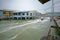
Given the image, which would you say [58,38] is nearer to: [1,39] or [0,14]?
[1,39]

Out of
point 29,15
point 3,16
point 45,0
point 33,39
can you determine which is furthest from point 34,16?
point 45,0

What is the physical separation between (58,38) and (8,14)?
1922cm

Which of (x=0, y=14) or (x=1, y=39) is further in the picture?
(x=0, y=14)

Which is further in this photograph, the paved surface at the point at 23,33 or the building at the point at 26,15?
the building at the point at 26,15

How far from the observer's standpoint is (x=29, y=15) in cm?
2700

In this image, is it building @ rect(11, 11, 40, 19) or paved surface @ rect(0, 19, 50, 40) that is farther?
building @ rect(11, 11, 40, 19)

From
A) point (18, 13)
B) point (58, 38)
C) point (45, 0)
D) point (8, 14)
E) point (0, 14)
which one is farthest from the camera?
point (18, 13)

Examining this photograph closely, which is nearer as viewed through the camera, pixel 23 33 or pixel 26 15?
pixel 23 33

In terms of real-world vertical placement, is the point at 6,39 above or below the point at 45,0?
below

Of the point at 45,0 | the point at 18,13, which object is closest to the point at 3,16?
the point at 18,13

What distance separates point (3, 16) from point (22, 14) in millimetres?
7458

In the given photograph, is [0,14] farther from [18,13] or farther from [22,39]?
[22,39]

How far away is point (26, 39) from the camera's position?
179 inches

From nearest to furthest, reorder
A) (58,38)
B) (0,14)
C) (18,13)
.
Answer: (58,38)
(0,14)
(18,13)
